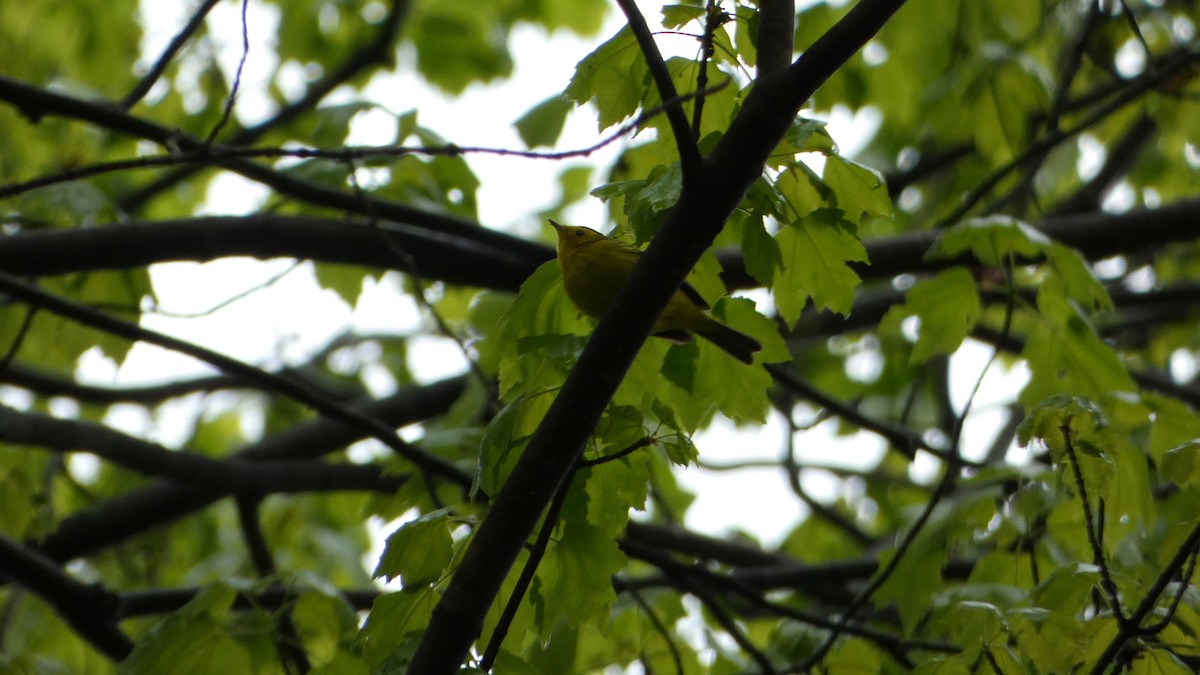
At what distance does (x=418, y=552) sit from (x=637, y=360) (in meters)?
0.60

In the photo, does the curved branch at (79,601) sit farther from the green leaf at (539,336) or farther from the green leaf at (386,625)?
the green leaf at (539,336)

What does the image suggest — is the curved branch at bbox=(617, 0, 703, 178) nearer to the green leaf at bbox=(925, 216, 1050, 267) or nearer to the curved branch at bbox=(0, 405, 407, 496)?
the green leaf at bbox=(925, 216, 1050, 267)

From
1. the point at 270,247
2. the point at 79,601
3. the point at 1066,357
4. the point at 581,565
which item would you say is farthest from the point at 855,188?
the point at 79,601

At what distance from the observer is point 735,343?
2328mm

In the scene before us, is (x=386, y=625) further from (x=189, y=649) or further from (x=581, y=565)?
(x=189, y=649)

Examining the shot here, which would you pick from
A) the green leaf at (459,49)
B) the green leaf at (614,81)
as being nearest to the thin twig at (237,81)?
the green leaf at (614,81)

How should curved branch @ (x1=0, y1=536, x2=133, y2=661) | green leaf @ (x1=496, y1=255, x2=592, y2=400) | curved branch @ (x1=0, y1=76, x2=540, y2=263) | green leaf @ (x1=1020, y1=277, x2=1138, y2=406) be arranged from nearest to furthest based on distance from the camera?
green leaf @ (x1=496, y1=255, x2=592, y2=400), green leaf @ (x1=1020, y1=277, x2=1138, y2=406), curved branch @ (x1=0, y1=76, x2=540, y2=263), curved branch @ (x1=0, y1=536, x2=133, y2=661)

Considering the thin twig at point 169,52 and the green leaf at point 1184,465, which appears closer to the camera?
the green leaf at point 1184,465

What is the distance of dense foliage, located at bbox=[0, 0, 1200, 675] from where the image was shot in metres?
2.08

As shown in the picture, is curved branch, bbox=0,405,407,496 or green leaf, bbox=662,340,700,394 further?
curved branch, bbox=0,405,407,496

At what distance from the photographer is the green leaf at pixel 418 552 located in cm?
210

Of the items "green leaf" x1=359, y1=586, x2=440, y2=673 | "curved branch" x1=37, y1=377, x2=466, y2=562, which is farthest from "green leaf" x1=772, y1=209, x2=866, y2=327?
"curved branch" x1=37, y1=377, x2=466, y2=562

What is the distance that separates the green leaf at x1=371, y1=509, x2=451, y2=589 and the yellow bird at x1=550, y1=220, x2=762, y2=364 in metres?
0.61

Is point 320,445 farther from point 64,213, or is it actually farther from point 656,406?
point 656,406
